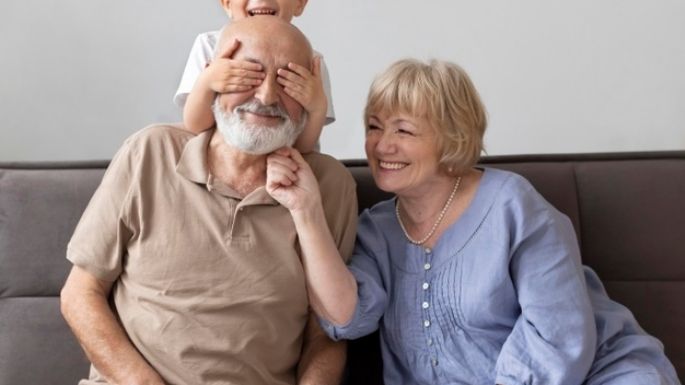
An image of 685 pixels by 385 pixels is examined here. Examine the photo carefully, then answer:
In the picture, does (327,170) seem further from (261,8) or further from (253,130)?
(261,8)

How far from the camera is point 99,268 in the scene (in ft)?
4.80

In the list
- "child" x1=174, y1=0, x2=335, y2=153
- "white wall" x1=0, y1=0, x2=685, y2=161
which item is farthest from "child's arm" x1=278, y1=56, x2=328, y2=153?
"white wall" x1=0, y1=0, x2=685, y2=161

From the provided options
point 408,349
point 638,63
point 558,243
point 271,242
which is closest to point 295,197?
point 271,242

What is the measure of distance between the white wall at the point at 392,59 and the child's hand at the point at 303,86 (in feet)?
2.70

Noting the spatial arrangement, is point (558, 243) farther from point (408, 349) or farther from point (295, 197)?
point (295, 197)

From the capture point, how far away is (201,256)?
57.3 inches

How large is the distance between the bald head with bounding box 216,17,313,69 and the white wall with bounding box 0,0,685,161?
32.4 inches

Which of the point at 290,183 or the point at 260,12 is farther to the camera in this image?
the point at 260,12

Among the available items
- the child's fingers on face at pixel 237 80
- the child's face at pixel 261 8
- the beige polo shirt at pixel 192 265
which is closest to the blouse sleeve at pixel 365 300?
the beige polo shirt at pixel 192 265

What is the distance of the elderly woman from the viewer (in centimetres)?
143

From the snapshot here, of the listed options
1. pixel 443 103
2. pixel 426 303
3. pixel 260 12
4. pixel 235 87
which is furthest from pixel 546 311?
pixel 260 12

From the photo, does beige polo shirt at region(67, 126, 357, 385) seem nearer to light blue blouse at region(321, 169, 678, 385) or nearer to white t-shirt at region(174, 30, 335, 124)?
light blue blouse at region(321, 169, 678, 385)

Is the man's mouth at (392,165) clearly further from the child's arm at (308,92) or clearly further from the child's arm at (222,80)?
the child's arm at (222,80)

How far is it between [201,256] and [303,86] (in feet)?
1.28
